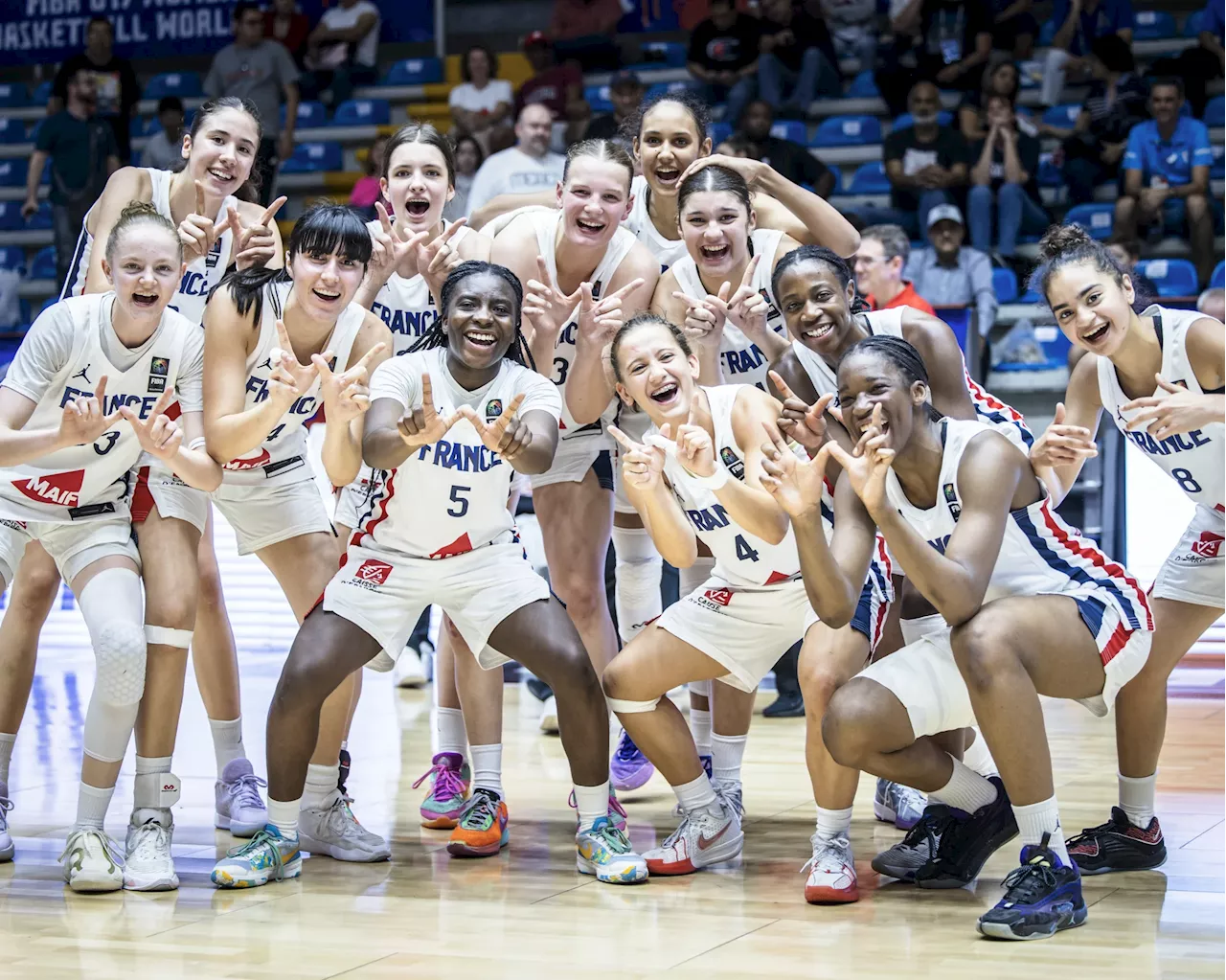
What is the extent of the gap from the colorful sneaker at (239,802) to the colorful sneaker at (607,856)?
0.93 metres

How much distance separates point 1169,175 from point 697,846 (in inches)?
299

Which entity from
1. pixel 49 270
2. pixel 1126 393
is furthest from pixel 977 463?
pixel 49 270

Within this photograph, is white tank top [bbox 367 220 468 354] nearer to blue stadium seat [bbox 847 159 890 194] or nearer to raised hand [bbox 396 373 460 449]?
raised hand [bbox 396 373 460 449]

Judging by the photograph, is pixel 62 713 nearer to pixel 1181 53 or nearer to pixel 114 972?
pixel 114 972

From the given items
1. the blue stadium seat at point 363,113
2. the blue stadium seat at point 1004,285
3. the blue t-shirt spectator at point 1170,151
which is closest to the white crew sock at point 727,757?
the blue stadium seat at point 1004,285

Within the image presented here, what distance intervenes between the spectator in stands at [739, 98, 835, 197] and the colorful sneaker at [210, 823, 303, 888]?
7.00 metres

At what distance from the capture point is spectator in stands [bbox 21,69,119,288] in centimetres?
1185

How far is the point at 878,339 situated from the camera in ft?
12.2

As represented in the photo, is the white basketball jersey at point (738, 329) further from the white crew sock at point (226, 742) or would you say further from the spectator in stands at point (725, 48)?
the spectator in stands at point (725, 48)

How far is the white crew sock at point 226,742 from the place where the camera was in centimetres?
464

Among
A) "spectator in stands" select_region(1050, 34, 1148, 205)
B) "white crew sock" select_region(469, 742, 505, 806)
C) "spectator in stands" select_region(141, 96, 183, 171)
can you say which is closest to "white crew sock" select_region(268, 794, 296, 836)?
"white crew sock" select_region(469, 742, 505, 806)

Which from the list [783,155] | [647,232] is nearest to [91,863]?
[647,232]

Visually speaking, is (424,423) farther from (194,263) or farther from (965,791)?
(965,791)

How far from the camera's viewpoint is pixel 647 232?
5074 millimetres
